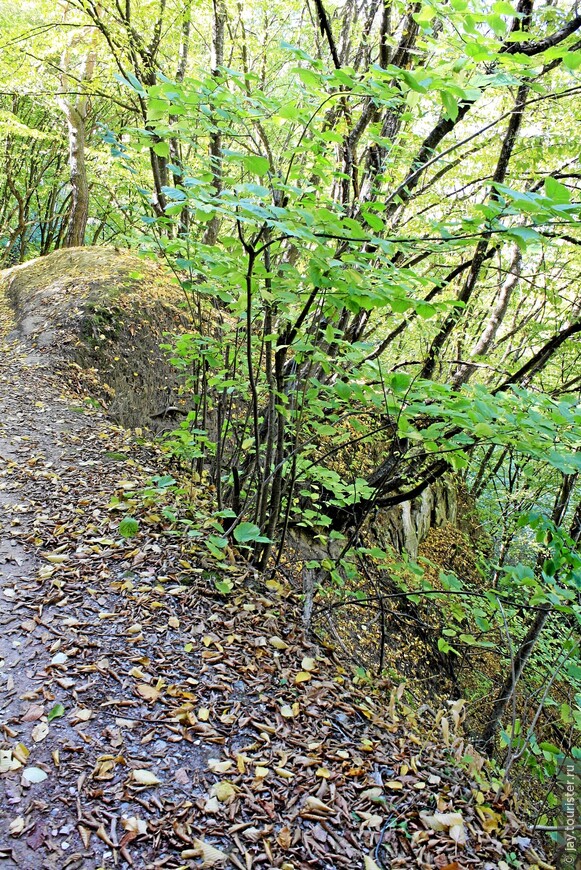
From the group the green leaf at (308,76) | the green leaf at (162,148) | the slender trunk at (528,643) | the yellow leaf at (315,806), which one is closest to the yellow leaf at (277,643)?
the yellow leaf at (315,806)

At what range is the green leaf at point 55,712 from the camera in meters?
2.17

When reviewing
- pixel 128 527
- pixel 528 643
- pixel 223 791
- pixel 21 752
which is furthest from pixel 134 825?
pixel 528 643

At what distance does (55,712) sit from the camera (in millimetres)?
2195

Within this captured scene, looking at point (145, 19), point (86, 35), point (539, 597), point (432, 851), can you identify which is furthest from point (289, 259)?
point (86, 35)

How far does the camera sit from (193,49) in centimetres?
966

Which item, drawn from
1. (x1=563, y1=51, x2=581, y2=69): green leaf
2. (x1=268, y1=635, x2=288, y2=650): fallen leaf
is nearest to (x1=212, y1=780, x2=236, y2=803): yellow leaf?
(x1=268, y1=635, x2=288, y2=650): fallen leaf

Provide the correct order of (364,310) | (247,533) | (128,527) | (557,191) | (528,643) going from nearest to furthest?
(557,191)
(247,533)
(128,527)
(364,310)
(528,643)

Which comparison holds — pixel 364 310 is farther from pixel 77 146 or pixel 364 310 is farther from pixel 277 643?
pixel 77 146

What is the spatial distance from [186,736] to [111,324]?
6.72 meters

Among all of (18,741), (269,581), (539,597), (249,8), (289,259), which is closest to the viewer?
(18,741)

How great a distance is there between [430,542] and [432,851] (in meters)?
9.04

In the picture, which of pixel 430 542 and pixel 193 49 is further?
pixel 430 542

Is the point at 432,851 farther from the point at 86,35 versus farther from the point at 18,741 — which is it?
the point at 86,35

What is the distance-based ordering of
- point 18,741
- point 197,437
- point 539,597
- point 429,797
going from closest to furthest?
point 18,741, point 429,797, point 539,597, point 197,437
